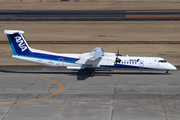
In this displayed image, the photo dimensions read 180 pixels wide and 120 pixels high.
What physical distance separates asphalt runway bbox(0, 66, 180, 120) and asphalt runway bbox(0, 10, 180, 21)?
1367 inches

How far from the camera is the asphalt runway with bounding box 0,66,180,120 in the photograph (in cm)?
3036

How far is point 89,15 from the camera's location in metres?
81.1

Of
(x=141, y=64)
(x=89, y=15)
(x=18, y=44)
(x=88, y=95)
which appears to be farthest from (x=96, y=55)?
(x=89, y=15)

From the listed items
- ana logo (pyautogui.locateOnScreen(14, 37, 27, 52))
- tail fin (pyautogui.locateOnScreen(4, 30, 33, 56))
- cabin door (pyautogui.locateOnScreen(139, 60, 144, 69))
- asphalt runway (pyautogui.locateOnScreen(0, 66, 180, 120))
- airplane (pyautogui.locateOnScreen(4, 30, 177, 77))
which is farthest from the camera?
A: ana logo (pyautogui.locateOnScreen(14, 37, 27, 52))

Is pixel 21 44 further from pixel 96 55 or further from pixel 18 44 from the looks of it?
pixel 96 55

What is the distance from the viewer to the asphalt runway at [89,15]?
77.8 metres

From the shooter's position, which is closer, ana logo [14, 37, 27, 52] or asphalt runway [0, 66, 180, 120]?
asphalt runway [0, 66, 180, 120]

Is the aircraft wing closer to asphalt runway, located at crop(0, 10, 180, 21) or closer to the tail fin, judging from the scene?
the tail fin

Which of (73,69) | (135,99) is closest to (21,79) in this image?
(73,69)

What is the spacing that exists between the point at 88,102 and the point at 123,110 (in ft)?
14.8

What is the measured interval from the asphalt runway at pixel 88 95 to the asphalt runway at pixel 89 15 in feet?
114

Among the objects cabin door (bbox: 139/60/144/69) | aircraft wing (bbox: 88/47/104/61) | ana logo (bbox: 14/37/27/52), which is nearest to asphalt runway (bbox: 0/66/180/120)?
cabin door (bbox: 139/60/144/69)

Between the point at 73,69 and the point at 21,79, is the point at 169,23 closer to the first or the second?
the point at 73,69

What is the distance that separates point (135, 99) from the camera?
34094mm
